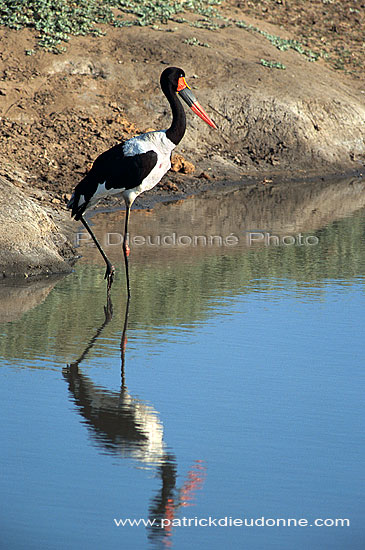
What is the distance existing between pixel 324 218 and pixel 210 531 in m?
12.2

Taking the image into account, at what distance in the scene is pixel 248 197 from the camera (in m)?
19.2

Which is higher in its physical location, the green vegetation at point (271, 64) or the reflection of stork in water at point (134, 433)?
the green vegetation at point (271, 64)

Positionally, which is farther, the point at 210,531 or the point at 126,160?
the point at 126,160

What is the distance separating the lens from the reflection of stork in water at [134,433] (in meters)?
5.53

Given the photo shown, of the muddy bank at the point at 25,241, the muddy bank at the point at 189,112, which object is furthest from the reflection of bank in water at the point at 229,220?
the muddy bank at the point at 189,112

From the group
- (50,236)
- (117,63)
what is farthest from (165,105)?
(50,236)

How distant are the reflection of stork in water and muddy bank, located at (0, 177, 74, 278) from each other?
3416 mm

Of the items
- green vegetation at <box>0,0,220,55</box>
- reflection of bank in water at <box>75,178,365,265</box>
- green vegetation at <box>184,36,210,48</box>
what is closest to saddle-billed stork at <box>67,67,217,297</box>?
reflection of bank in water at <box>75,178,365,265</box>

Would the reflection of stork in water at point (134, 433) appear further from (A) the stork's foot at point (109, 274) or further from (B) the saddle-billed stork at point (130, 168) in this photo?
(B) the saddle-billed stork at point (130, 168)

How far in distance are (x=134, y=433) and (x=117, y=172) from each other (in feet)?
16.5

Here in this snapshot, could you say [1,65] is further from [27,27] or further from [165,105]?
[165,105]

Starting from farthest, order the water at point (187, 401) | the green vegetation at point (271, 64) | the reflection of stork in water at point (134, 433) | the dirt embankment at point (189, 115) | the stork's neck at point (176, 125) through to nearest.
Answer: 1. the green vegetation at point (271, 64)
2. the dirt embankment at point (189, 115)
3. the stork's neck at point (176, 125)
4. the reflection of stork in water at point (134, 433)
5. the water at point (187, 401)

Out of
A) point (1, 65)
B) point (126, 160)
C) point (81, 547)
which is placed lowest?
point (81, 547)

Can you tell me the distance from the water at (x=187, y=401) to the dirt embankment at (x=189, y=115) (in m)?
7.58
